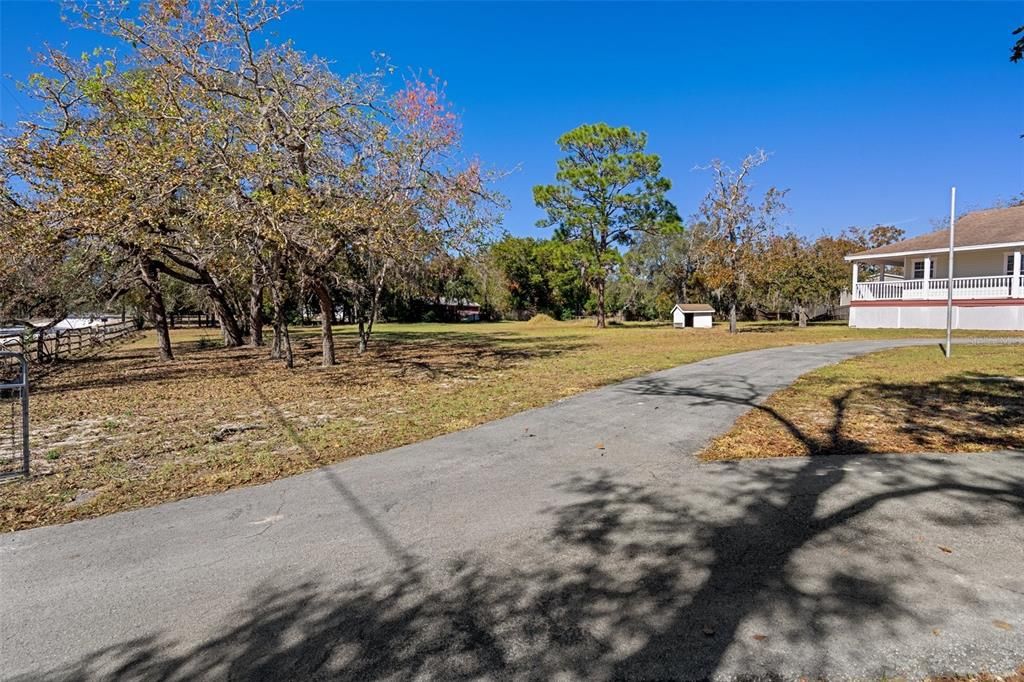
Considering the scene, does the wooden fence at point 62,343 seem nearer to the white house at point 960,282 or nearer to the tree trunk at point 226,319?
the tree trunk at point 226,319

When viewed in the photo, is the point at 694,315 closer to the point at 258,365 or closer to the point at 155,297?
the point at 258,365

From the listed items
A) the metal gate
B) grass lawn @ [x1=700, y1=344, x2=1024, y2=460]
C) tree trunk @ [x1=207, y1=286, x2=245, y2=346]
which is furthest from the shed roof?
the metal gate

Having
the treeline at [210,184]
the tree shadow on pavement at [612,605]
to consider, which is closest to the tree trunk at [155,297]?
the treeline at [210,184]

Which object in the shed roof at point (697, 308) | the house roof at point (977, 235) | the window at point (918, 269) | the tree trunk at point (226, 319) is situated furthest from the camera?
the shed roof at point (697, 308)

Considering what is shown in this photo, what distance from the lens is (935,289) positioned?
82.2ft

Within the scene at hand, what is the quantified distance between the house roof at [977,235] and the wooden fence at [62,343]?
32733 millimetres

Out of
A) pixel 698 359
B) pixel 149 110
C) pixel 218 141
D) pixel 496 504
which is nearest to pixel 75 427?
pixel 218 141

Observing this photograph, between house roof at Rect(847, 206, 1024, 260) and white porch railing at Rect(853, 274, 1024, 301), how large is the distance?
4.78 ft

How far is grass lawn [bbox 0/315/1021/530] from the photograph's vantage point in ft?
16.7

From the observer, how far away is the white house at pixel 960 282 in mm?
22688

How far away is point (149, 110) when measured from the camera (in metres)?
10.1

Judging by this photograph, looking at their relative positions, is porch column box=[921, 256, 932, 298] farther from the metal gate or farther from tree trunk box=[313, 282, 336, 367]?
the metal gate

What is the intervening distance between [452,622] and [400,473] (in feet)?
8.61

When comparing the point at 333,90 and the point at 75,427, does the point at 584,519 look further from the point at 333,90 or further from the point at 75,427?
the point at 333,90
